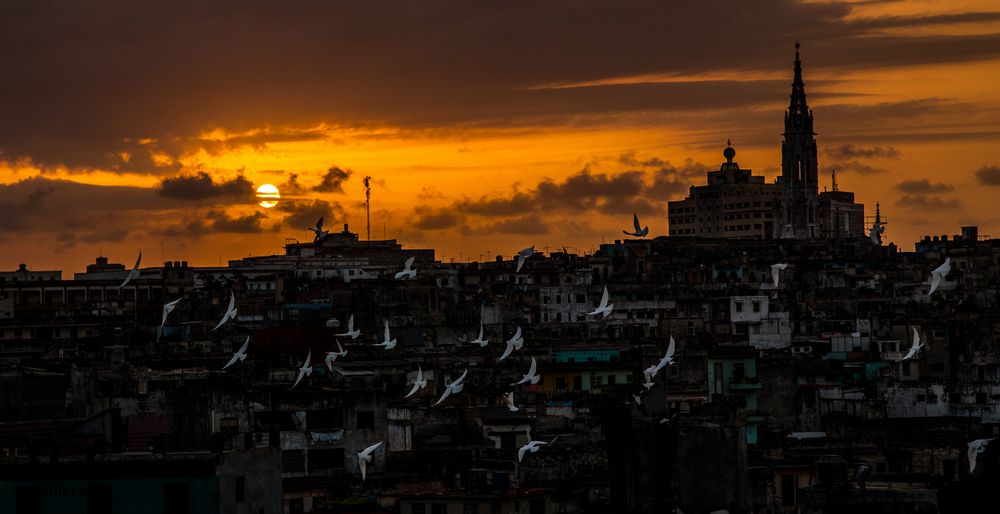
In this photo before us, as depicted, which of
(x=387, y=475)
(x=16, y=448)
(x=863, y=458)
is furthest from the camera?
(x=863, y=458)

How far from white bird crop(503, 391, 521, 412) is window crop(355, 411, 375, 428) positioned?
8.50m

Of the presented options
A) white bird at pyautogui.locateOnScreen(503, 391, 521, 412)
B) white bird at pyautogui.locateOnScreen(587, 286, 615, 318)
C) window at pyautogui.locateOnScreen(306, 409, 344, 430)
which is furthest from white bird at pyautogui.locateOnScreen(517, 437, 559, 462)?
white bird at pyautogui.locateOnScreen(587, 286, 615, 318)

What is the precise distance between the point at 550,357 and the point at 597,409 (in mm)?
27022

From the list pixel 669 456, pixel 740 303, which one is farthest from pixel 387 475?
pixel 740 303

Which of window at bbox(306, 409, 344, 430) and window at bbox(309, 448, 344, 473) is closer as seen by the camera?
window at bbox(309, 448, 344, 473)

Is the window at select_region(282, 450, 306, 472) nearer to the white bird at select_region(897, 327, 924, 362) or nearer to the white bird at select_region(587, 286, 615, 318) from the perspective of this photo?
the white bird at select_region(587, 286, 615, 318)

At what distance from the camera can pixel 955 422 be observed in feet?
259

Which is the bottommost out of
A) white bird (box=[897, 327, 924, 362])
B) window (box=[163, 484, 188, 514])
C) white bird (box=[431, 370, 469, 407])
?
window (box=[163, 484, 188, 514])

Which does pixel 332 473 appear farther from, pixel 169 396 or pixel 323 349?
pixel 323 349

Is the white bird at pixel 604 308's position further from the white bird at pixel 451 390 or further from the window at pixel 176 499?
the window at pixel 176 499

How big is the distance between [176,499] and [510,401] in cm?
3064

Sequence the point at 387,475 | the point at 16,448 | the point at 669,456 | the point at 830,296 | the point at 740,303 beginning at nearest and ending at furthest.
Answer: the point at 669,456 < the point at 16,448 < the point at 387,475 < the point at 740,303 < the point at 830,296

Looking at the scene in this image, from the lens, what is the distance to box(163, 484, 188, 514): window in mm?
50562

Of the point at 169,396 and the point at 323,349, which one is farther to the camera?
the point at 323,349
